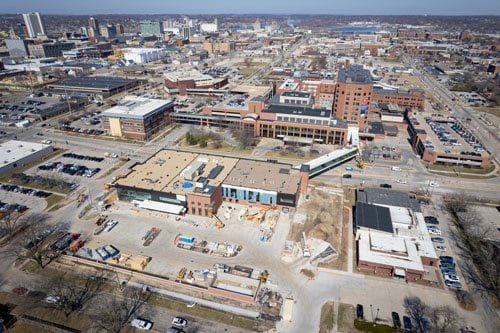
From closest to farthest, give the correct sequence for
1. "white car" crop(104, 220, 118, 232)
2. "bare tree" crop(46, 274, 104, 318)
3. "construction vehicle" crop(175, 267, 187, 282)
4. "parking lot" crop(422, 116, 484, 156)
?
1. "bare tree" crop(46, 274, 104, 318)
2. "construction vehicle" crop(175, 267, 187, 282)
3. "white car" crop(104, 220, 118, 232)
4. "parking lot" crop(422, 116, 484, 156)

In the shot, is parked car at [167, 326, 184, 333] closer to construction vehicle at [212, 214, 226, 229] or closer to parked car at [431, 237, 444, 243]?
construction vehicle at [212, 214, 226, 229]

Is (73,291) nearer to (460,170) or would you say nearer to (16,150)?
(16,150)

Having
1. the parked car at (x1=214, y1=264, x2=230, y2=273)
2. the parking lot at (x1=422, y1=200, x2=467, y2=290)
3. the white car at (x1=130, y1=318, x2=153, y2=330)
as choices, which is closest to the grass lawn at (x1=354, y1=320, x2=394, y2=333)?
the parking lot at (x1=422, y1=200, x2=467, y2=290)

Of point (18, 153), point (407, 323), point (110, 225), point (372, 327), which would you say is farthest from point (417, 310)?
point (18, 153)

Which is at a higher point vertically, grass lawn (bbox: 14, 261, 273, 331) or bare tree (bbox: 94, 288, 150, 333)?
bare tree (bbox: 94, 288, 150, 333)

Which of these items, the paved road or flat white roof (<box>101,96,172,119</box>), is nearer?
flat white roof (<box>101,96,172,119</box>)

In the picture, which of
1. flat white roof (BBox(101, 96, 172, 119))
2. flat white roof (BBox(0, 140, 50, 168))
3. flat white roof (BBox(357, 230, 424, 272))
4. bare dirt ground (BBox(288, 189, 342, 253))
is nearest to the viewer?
flat white roof (BBox(357, 230, 424, 272))
